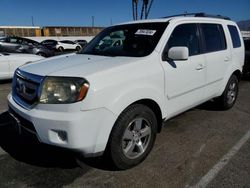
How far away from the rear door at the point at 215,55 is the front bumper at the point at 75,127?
2.20 m

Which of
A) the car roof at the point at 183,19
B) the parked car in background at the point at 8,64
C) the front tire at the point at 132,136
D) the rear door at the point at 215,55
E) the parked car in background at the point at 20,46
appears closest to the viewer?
the front tire at the point at 132,136

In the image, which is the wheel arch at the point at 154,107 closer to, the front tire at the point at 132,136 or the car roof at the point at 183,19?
the front tire at the point at 132,136

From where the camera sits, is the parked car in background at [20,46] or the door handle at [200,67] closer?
the door handle at [200,67]

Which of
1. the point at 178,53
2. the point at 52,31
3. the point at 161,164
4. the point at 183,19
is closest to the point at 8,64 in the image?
the point at 183,19

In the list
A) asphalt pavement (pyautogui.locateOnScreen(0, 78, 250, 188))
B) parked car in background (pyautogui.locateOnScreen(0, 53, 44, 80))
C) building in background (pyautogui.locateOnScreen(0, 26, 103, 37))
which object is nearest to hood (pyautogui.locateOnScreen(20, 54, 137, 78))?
asphalt pavement (pyautogui.locateOnScreen(0, 78, 250, 188))

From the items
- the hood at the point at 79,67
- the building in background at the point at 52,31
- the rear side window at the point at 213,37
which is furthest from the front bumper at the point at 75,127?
the building in background at the point at 52,31

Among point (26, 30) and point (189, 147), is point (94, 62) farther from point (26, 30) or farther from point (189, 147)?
point (26, 30)

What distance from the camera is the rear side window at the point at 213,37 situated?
435 centimetres

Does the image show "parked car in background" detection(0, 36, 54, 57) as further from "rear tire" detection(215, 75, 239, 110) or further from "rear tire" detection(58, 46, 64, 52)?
"rear tire" detection(58, 46, 64, 52)

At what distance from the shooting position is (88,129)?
2.62 m

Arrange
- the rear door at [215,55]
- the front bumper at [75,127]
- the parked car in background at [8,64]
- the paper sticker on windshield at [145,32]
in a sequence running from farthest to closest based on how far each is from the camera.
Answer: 1. the parked car in background at [8,64]
2. the rear door at [215,55]
3. the paper sticker on windshield at [145,32]
4. the front bumper at [75,127]

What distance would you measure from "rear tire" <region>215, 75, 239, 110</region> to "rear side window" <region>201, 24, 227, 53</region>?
763 millimetres

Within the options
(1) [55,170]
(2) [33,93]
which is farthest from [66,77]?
(1) [55,170]

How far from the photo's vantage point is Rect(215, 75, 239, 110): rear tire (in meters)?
5.06
